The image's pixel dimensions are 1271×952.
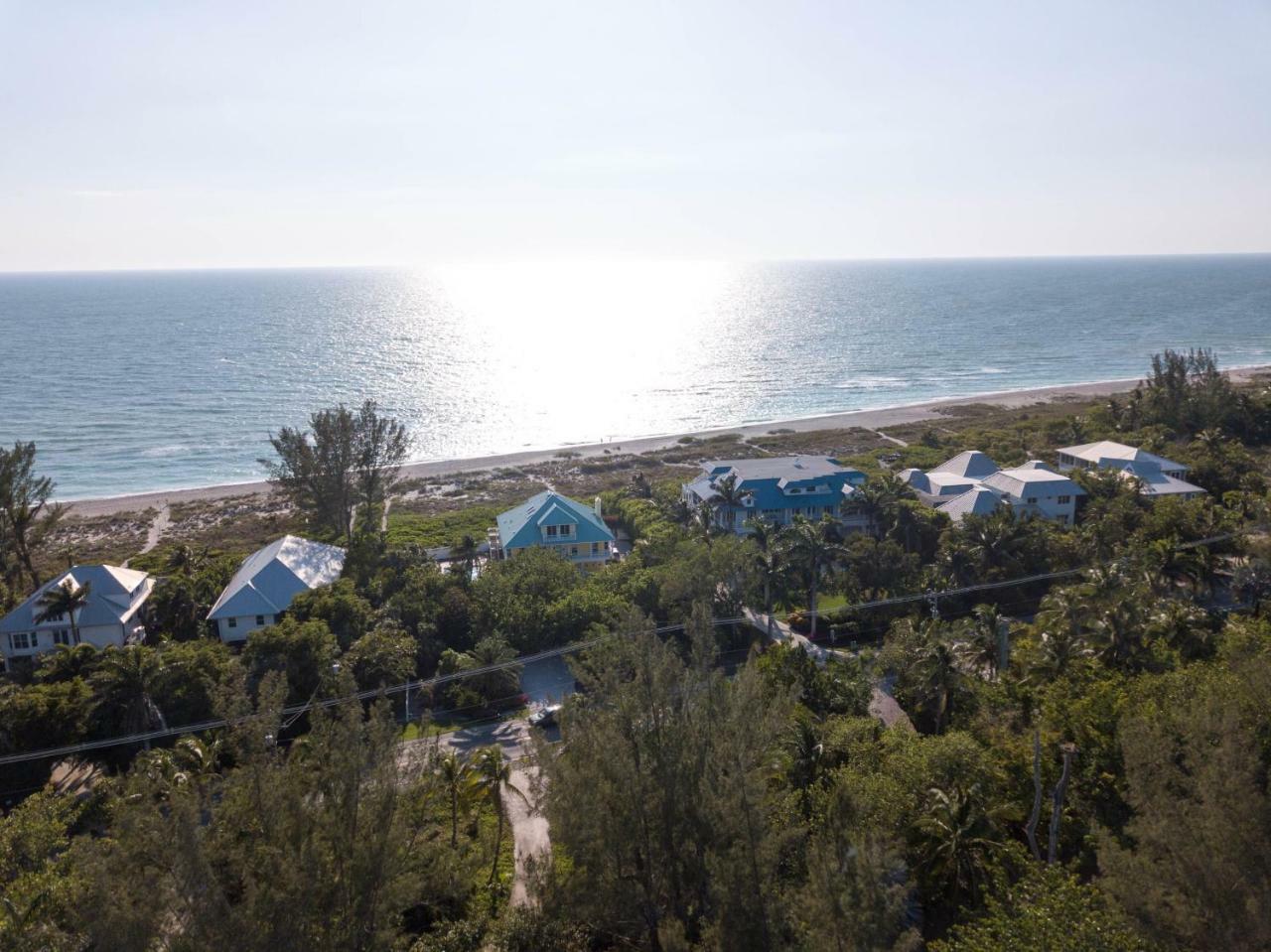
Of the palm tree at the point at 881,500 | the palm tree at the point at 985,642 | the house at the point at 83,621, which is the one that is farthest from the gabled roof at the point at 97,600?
the palm tree at the point at 881,500

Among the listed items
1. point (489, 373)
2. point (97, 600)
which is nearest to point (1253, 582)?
point (97, 600)

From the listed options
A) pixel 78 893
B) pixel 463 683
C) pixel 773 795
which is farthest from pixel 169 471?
pixel 773 795

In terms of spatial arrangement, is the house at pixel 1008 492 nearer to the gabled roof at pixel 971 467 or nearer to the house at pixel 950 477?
the house at pixel 950 477

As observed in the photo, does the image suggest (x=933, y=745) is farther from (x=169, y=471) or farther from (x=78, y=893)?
(x=169, y=471)

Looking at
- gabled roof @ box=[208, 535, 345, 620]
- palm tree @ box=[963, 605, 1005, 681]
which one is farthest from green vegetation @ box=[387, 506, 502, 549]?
palm tree @ box=[963, 605, 1005, 681]

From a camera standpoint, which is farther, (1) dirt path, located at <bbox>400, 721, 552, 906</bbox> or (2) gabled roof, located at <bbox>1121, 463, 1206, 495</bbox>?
(2) gabled roof, located at <bbox>1121, 463, 1206, 495</bbox>

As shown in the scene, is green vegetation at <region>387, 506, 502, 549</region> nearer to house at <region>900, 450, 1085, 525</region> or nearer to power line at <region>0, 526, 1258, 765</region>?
power line at <region>0, 526, 1258, 765</region>
